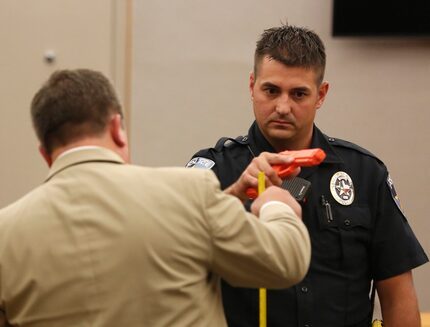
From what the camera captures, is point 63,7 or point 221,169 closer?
Answer: point 221,169

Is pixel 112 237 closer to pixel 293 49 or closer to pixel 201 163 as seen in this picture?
pixel 201 163

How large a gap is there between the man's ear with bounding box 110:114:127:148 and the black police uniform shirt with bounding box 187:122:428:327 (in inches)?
26.4

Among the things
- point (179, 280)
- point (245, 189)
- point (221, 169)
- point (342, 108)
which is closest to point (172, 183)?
point (179, 280)

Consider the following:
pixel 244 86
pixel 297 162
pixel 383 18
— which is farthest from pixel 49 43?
pixel 297 162

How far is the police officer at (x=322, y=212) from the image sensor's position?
215 cm

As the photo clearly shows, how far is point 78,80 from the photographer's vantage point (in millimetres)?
1603

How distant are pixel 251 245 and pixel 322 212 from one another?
0.71 meters

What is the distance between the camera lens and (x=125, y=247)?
4.93ft

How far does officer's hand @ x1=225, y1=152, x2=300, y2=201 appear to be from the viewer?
6.22 ft

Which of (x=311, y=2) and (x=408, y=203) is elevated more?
(x=311, y=2)

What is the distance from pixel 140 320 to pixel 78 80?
0.48 meters

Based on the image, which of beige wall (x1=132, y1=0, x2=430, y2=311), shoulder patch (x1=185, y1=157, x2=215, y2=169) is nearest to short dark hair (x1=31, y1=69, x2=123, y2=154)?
shoulder patch (x1=185, y1=157, x2=215, y2=169)

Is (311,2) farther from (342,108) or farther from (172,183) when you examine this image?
(172,183)

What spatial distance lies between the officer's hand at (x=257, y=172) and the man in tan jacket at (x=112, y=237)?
0.28 m
